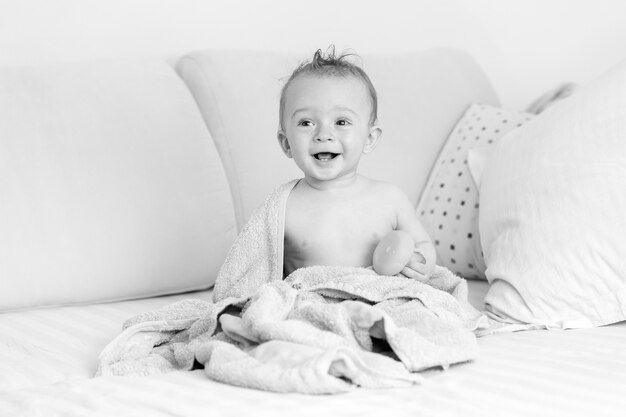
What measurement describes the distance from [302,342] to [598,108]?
29.4 inches

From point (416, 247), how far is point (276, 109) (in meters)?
0.56

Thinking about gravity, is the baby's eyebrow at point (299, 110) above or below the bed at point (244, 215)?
above

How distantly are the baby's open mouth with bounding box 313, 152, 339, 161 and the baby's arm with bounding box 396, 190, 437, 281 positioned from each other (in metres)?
0.15

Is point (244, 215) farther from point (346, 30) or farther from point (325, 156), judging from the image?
point (346, 30)

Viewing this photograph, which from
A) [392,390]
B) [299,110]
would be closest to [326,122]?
[299,110]

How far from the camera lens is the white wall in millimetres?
2023

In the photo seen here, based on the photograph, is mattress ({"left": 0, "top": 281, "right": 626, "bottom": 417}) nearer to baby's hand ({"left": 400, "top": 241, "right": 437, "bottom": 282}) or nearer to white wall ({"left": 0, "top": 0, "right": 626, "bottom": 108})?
baby's hand ({"left": 400, "top": 241, "right": 437, "bottom": 282})

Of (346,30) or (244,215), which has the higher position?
(346,30)

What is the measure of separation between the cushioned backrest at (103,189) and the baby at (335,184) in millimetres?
318

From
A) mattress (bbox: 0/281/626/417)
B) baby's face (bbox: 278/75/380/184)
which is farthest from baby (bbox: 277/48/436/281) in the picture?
mattress (bbox: 0/281/626/417)

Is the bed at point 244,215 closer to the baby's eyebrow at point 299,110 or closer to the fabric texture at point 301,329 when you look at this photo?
the fabric texture at point 301,329

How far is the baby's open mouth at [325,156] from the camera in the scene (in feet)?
4.90

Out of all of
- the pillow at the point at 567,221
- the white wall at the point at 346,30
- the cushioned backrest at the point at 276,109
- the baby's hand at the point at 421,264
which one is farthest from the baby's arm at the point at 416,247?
the white wall at the point at 346,30

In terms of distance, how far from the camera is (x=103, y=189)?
67.2 inches
